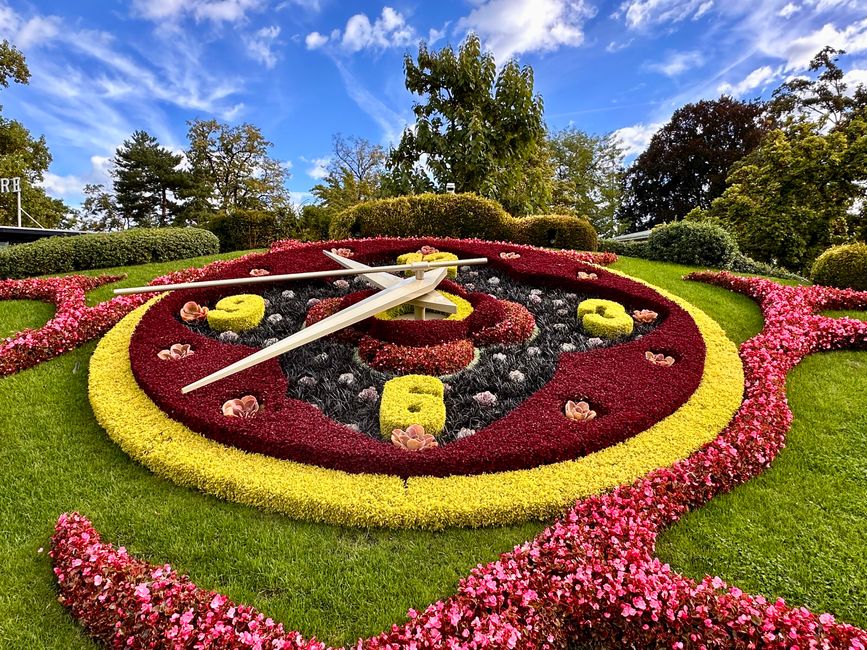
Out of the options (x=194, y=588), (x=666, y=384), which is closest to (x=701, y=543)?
(x=666, y=384)

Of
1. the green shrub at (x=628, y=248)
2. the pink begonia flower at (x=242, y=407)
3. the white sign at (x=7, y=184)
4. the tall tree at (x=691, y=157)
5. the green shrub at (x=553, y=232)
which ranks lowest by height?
the pink begonia flower at (x=242, y=407)

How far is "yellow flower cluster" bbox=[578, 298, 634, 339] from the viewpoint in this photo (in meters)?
5.22

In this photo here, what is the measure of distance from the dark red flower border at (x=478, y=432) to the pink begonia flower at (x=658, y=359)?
0.06m

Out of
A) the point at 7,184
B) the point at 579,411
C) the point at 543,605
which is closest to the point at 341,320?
the point at 579,411

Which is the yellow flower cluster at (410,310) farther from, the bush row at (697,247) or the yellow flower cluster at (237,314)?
→ the bush row at (697,247)

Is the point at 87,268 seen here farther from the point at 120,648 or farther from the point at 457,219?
the point at 120,648

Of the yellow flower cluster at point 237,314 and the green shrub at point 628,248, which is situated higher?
the green shrub at point 628,248

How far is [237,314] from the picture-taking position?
5.27m

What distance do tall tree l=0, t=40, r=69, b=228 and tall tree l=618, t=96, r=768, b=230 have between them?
29969 millimetres

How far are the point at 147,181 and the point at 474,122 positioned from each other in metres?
25.8

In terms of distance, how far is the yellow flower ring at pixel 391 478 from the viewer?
307cm

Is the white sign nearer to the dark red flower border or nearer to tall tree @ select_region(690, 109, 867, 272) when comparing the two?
the dark red flower border

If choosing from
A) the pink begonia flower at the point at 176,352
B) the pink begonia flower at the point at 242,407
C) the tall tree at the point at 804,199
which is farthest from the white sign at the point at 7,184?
the tall tree at the point at 804,199

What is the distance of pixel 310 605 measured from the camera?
2.61 metres
